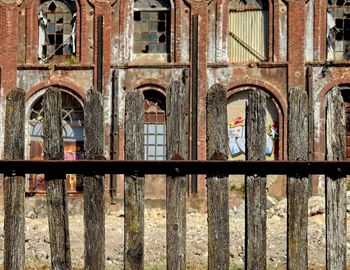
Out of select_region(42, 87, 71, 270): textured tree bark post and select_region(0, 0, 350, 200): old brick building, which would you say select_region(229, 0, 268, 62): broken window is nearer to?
select_region(0, 0, 350, 200): old brick building

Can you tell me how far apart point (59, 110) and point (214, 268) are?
124cm

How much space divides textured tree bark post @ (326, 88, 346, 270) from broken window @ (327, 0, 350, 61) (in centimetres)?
2068

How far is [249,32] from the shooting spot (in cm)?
2414

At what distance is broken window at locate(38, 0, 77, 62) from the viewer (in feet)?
81.3

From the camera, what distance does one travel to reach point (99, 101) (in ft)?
12.9

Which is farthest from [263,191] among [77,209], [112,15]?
[112,15]

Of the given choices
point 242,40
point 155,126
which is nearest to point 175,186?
point 155,126

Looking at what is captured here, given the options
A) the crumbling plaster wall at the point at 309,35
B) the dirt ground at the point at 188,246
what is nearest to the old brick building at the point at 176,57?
the crumbling plaster wall at the point at 309,35

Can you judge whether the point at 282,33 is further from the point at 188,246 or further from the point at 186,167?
the point at 186,167

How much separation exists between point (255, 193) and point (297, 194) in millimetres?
228

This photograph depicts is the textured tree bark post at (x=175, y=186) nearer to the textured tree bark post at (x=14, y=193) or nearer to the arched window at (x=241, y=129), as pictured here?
the textured tree bark post at (x=14, y=193)

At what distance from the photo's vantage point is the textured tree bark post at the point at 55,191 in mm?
3957

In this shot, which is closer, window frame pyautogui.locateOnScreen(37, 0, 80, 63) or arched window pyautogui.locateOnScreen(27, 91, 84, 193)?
arched window pyautogui.locateOnScreen(27, 91, 84, 193)

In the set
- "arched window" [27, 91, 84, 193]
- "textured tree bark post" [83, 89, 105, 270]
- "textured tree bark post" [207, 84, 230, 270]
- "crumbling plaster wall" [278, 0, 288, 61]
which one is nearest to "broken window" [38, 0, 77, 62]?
"arched window" [27, 91, 84, 193]
